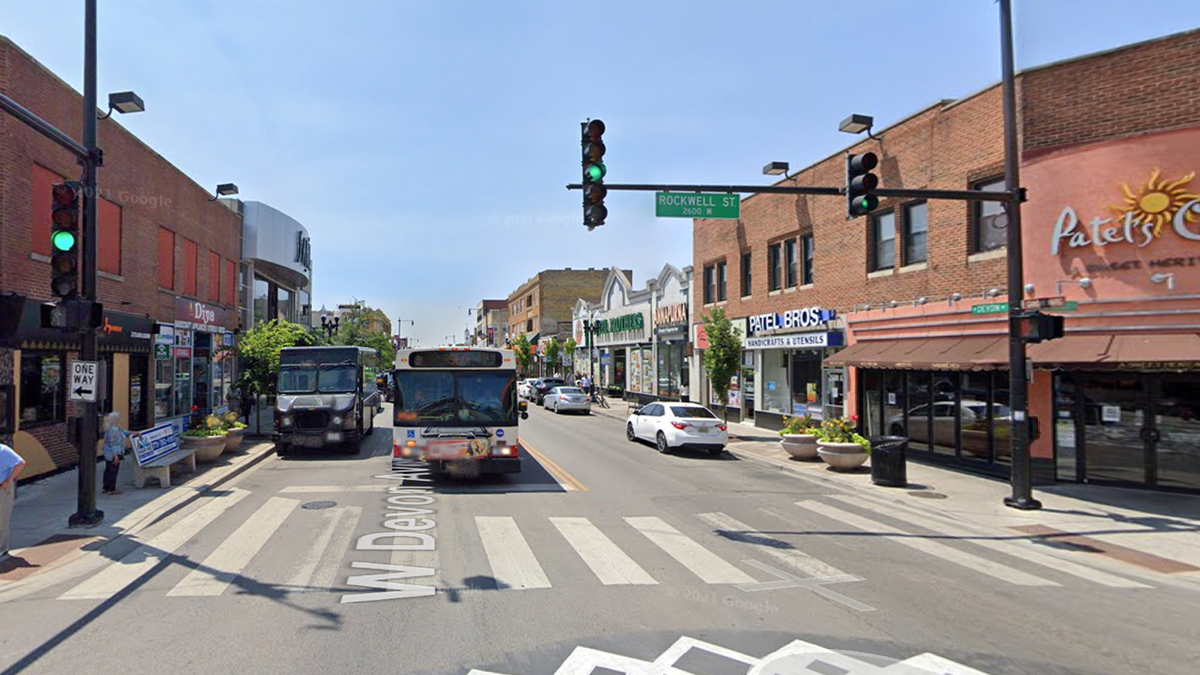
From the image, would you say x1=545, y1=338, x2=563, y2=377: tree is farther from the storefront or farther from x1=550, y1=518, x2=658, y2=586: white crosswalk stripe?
x1=550, y1=518, x2=658, y2=586: white crosswalk stripe

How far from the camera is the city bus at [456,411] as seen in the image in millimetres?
12711

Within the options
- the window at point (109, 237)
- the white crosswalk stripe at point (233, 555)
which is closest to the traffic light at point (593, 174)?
the white crosswalk stripe at point (233, 555)

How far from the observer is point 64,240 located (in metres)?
9.34

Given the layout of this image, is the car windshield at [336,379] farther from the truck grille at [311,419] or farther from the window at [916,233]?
the window at [916,233]

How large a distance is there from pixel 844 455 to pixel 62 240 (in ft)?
47.2

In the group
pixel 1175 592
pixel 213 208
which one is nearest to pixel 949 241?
pixel 1175 592

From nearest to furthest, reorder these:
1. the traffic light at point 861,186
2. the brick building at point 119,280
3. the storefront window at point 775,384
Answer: the traffic light at point 861,186 < the brick building at point 119,280 < the storefront window at point 775,384

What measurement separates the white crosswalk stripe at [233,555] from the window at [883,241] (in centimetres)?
1519

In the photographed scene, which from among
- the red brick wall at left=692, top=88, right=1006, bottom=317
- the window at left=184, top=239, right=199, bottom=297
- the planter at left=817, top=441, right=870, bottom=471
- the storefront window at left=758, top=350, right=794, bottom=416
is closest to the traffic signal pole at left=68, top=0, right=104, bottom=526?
the planter at left=817, top=441, right=870, bottom=471

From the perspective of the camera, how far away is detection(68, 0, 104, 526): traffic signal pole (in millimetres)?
9797

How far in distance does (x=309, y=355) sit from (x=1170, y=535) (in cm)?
1785

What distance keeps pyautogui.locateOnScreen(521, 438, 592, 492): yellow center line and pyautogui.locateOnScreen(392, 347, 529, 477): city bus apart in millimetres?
1311

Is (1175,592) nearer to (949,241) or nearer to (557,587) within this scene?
(557,587)

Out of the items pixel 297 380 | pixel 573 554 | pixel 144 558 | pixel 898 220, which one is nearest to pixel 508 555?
pixel 573 554
